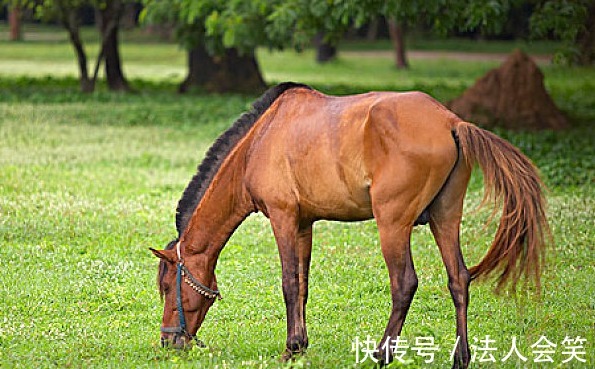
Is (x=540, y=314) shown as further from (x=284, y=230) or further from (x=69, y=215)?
(x=69, y=215)

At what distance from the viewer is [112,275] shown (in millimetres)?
8781

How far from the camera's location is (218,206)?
6.46m

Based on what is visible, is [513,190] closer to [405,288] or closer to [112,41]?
[405,288]

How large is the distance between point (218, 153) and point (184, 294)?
869 millimetres

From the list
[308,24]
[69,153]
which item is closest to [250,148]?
[69,153]

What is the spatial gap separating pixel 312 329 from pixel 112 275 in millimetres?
2213

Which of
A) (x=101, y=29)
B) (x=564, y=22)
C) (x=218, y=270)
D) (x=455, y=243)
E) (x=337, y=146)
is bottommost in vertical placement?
(x=101, y=29)

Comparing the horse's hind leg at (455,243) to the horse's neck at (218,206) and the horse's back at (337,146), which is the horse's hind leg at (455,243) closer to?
the horse's back at (337,146)

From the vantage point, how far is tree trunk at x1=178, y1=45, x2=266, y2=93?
2567 centimetres

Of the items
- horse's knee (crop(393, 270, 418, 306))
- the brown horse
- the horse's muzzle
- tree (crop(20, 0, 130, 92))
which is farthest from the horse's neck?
tree (crop(20, 0, 130, 92))

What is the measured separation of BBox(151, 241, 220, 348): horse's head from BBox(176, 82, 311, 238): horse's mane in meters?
0.23

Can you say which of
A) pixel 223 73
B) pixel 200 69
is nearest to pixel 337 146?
pixel 223 73

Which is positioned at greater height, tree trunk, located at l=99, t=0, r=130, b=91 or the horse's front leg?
the horse's front leg

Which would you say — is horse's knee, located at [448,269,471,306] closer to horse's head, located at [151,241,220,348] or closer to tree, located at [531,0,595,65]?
horse's head, located at [151,241,220,348]
